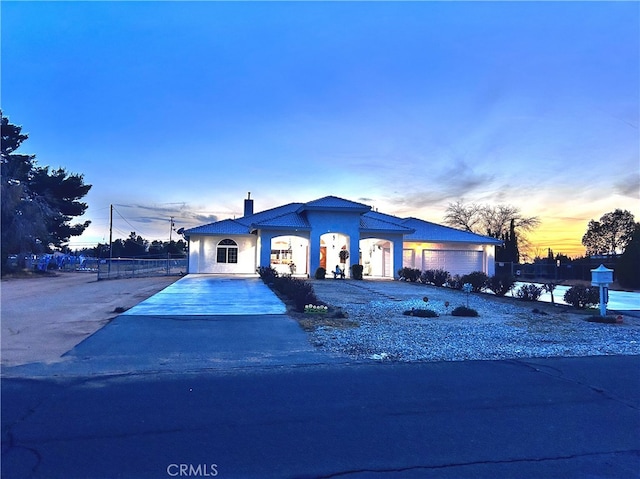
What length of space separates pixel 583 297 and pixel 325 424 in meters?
13.1

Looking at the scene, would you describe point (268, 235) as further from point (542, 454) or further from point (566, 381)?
point (542, 454)

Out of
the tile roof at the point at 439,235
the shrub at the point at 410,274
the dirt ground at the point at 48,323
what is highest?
the tile roof at the point at 439,235

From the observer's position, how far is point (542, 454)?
13.2ft

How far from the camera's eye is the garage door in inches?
1314

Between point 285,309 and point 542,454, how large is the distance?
989 centimetres

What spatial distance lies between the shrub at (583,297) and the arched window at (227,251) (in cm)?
2242

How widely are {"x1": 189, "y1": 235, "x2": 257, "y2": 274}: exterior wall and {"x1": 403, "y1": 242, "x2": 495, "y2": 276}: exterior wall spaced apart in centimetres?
1081

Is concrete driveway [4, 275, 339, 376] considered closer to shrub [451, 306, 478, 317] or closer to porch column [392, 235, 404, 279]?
shrub [451, 306, 478, 317]

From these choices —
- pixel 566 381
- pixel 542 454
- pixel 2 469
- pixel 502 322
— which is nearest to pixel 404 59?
pixel 502 322

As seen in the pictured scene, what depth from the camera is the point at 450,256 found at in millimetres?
34031

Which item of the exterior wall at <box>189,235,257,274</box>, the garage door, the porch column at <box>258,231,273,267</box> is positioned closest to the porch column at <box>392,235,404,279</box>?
the garage door

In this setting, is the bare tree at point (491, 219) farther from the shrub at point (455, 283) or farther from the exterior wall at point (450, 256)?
the shrub at point (455, 283)

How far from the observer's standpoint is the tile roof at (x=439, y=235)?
1302 inches

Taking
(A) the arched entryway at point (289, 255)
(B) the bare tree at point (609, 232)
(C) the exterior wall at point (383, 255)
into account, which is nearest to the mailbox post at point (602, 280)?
(C) the exterior wall at point (383, 255)
